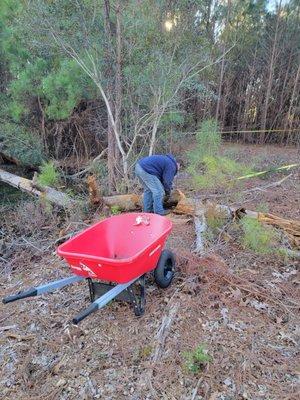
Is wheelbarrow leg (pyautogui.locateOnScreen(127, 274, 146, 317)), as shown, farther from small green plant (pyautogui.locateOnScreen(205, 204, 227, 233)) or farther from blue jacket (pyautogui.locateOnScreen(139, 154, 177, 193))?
blue jacket (pyautogui.locateOnScreen(139, 154, 177, 193))

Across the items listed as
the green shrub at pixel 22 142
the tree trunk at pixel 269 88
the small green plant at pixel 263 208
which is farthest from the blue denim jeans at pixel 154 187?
the tree trunk at pixel 269 88

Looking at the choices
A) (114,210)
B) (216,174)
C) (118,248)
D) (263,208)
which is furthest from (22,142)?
(118,248)

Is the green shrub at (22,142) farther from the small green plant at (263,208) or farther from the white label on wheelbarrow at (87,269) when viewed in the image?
the white label on wheelbarrow at (87,269)

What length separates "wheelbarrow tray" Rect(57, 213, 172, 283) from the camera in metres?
2.55

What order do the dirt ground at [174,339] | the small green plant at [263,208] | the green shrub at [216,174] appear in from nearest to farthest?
the dirt ground at [174,339] < the small green plant at [263,208] < the green shrub at [216,174]

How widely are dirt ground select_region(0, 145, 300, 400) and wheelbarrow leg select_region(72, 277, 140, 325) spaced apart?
46 cm

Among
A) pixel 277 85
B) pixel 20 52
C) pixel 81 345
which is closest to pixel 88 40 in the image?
pixel 20 52

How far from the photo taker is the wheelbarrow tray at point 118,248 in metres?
2.55

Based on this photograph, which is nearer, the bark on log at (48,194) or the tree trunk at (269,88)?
the bark on log at (48,194)

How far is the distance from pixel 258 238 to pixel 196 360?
188 cm

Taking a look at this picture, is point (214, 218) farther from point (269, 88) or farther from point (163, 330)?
point (269, 88)

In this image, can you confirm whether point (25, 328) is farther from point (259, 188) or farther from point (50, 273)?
point (259, 188)

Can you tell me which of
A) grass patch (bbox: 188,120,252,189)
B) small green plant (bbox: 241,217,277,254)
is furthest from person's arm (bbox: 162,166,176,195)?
small green plant (bbox: 241,217,277,254)

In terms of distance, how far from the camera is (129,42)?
655 cm
